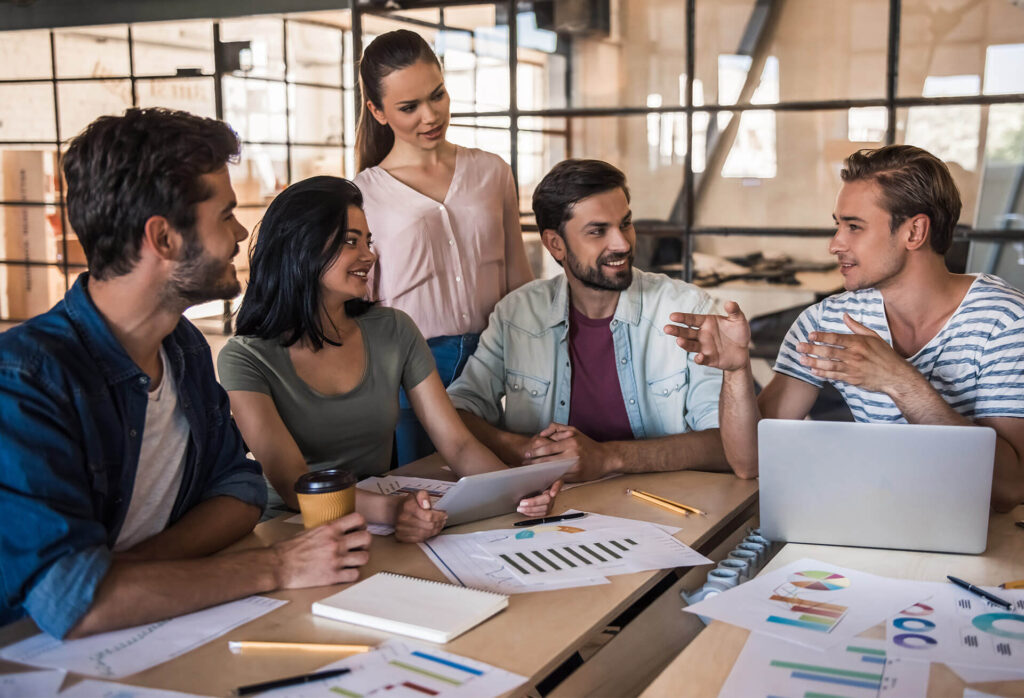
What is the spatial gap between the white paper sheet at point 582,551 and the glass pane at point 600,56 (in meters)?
3.22

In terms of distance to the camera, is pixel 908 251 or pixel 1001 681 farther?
pixel 908 251

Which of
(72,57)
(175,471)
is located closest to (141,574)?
(175,471)

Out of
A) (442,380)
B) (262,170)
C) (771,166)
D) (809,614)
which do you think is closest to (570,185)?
(442,380)

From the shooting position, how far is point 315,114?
27.8 ft

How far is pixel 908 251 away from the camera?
7.45ft

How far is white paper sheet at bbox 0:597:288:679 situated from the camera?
133 centimetres

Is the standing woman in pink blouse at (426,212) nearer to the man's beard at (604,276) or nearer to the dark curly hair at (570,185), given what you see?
the dark curly hair at (570,185)

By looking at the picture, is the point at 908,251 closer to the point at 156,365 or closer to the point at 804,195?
the point at 156,365

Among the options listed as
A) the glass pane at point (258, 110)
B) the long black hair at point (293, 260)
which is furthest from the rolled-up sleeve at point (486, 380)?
the glass pane at point (258, 110)

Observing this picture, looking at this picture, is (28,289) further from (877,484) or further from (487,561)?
(877,484)

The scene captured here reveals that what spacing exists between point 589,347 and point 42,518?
1.57 meters

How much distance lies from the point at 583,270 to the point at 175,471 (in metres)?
1.24

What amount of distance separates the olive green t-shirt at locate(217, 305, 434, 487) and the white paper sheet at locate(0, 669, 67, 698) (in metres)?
0.88

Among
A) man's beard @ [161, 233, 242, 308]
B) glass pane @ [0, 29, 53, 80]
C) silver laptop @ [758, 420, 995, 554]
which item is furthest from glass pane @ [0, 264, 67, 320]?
silver laptop @ [758, 420, 995, 554]
